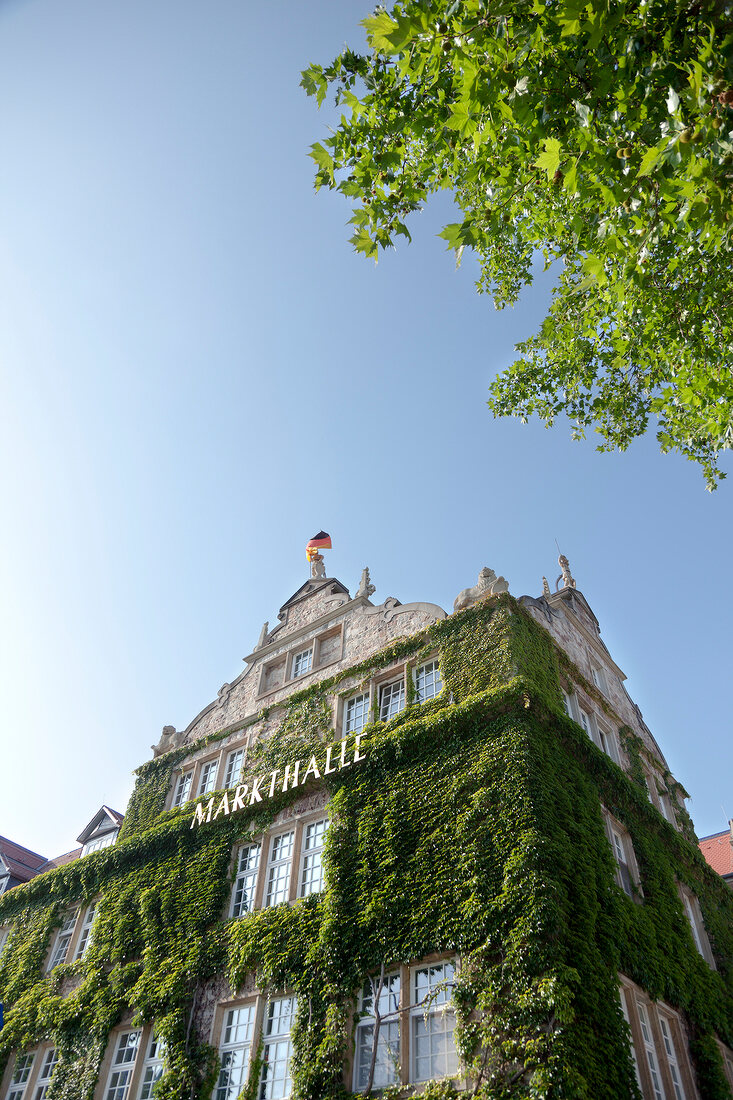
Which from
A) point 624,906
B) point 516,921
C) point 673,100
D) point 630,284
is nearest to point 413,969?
point 516,921

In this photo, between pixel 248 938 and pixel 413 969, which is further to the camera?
pixel 248 938

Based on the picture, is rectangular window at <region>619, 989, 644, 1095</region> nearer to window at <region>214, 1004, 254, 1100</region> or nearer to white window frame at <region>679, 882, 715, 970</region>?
white window frame at <region>679, 882, 715, 970</region>

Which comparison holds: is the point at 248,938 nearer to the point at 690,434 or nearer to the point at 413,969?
the point at 413,969

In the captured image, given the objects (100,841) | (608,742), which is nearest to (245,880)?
(608,742)

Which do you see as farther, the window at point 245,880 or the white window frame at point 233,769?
the white window frame at point 233,769

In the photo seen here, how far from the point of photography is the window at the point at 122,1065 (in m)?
16.5

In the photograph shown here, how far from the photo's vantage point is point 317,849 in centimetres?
1723

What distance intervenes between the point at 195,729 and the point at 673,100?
21866 millimetres

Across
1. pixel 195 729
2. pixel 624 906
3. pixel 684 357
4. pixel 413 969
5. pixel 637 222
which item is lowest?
pixel 413 969

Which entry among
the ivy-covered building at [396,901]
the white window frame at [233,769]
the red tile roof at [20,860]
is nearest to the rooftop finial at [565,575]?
the ivy-covered building at [396,901]

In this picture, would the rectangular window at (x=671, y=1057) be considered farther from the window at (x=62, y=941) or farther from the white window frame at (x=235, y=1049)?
the window at (x=62, y=941)

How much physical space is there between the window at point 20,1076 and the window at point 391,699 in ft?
39.4

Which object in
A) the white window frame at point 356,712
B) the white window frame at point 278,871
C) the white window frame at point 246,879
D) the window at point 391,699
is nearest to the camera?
the white window frame at point 278,871

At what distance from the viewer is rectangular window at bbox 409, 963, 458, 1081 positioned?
1237 cm
